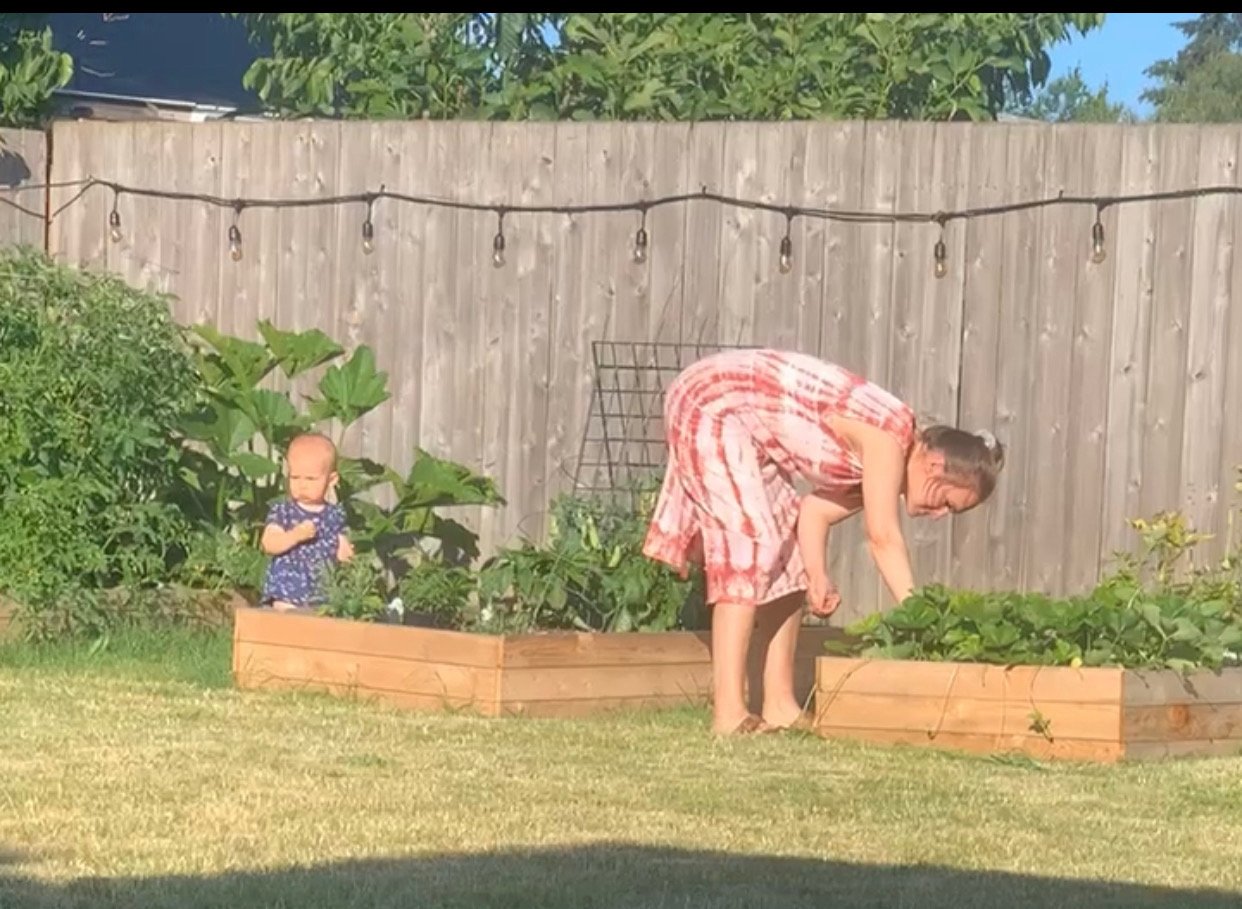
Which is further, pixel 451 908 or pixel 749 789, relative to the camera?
pixel 749 789

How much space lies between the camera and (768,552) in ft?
23.8

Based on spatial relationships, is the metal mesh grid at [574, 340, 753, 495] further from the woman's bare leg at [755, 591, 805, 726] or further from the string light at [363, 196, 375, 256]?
the woman's bare leg at [755, 591, 805, 726]

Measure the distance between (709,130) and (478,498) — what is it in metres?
1.70

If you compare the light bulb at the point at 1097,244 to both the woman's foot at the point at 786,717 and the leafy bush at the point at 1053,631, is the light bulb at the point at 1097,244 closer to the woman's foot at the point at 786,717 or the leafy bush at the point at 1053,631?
the leafy bush at the point at 1053,631

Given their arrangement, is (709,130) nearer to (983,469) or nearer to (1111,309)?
(1111,309)

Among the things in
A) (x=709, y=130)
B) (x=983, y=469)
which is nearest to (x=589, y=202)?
(x=709, y=130)

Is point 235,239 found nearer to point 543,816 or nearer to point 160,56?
point 543,816

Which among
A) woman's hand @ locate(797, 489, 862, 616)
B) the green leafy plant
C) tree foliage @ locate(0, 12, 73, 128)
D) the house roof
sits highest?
the house roof

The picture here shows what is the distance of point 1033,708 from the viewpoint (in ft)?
22.5

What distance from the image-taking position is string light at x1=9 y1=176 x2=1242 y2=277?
28.6 ft

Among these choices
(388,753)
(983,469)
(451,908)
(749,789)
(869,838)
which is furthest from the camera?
(983,469)

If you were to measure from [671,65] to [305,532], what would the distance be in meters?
5.37

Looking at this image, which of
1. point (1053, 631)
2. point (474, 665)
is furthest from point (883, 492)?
point (474, 665)

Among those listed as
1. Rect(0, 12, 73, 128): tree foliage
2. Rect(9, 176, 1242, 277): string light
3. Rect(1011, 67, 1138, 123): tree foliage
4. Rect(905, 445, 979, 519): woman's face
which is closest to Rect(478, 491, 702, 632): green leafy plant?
Rect(905, 445, 979, 519): woman's face
